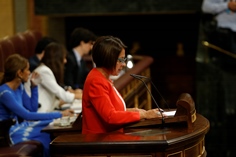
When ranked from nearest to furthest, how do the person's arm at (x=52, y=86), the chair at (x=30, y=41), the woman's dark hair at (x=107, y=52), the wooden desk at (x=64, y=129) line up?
the woman's dark hair at (x=107, y=52), the wooden desk at (x=64, y=129), the person's arm at (x=52, y=86), the chair at (x=30, y=41)

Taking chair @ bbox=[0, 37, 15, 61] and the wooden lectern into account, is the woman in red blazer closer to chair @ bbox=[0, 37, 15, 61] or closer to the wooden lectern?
the wooden lectern

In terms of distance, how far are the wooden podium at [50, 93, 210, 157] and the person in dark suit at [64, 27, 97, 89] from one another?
11.5 ft

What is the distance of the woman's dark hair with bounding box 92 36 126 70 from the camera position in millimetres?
4801

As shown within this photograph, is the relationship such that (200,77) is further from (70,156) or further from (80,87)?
(70,156)

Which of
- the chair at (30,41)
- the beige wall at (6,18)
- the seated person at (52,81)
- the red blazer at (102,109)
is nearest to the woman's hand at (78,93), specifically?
the seated person at (52,81)

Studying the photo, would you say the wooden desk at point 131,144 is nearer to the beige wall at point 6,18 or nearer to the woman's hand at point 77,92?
the woman's hand at point 77,92

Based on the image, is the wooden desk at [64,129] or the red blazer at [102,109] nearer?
the red blazer at [102,109]

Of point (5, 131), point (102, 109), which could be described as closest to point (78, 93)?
point (5, 131)

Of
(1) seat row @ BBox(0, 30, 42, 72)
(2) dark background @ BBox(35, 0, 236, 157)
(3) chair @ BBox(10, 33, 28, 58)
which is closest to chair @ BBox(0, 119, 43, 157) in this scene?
(1) seat row @ BBox(0, 30, 42, 72)

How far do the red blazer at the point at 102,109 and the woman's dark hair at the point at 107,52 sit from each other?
73mm

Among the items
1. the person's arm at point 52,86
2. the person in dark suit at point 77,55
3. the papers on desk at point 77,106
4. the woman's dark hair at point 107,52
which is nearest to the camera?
the woman's dark hair at point 107,52

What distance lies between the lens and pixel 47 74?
24.1 feet

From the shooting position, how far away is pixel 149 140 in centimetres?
443

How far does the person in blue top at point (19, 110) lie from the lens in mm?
6363
